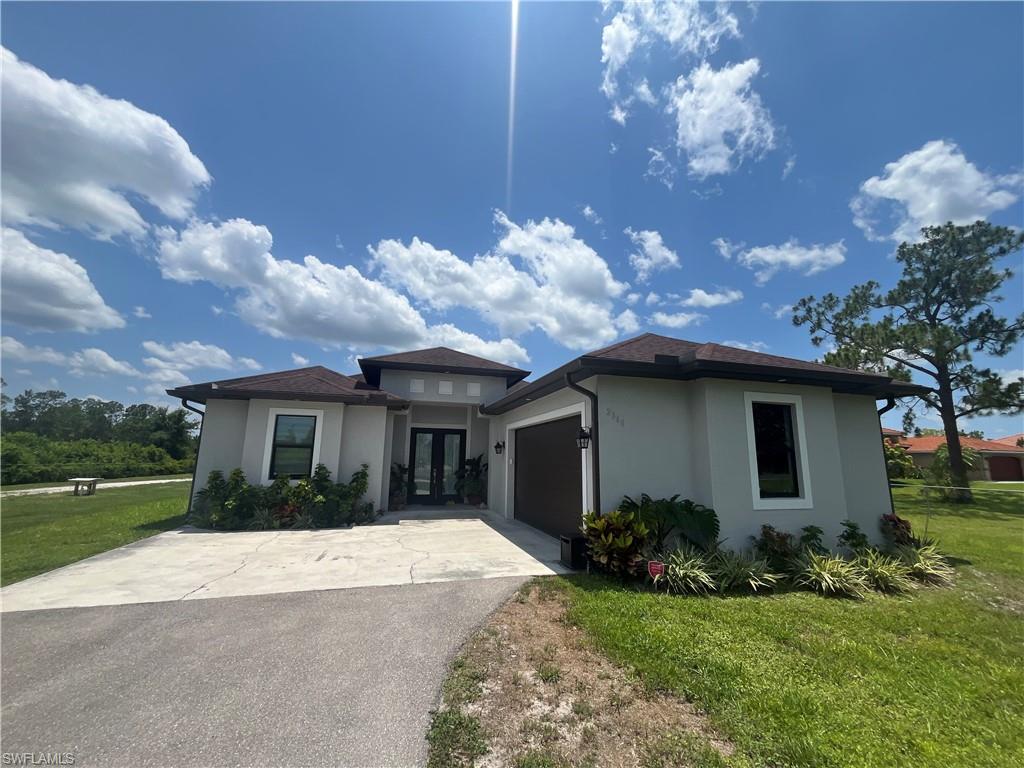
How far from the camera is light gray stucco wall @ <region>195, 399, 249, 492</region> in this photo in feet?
32.4

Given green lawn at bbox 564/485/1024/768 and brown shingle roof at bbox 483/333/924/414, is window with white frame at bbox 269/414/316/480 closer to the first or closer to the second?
brown shingle roof at bbox 483/333/924/414

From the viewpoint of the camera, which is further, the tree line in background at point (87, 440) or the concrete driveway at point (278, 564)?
the tree line in background at point (87, 440)

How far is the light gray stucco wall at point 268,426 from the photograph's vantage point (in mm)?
9570

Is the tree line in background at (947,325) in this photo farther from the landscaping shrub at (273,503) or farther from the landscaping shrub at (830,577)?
the landscaping shrub at (273,503)

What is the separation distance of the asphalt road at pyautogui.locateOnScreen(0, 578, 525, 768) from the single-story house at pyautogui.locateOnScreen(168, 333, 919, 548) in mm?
3513

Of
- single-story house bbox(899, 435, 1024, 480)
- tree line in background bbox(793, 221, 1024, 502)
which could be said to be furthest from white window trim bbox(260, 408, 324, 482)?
single-story house bbox(899, 435, 1024, 480)

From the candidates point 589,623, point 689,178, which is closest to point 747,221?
point 689,178

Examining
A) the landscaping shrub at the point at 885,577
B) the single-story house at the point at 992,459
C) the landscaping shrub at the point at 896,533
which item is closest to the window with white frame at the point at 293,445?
the landscaping shrub at the point at 885,577

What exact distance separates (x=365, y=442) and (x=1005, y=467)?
51535 millimetres

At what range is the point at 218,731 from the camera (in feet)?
8.05

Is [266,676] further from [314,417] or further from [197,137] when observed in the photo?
[197,137]

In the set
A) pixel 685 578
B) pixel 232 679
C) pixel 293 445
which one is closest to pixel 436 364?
pixel 293 445

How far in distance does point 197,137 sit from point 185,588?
896 centimetres

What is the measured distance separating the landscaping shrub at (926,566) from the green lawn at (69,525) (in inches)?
510
